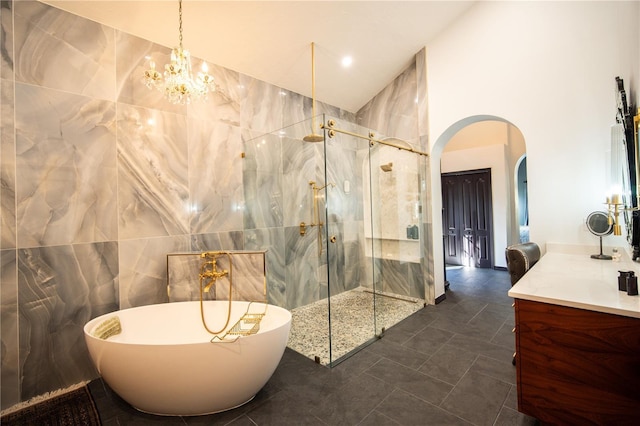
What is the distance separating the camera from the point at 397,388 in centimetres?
198

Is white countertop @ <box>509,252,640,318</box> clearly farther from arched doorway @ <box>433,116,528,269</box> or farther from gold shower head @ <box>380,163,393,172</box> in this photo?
arched doorway @ <box>433,116,528,269</box>

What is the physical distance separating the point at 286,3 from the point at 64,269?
9.82 feet

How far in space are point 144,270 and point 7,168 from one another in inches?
46.4

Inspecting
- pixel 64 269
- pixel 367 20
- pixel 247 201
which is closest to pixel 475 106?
pixel 367 20

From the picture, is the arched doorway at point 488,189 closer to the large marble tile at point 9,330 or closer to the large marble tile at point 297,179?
the large marble tile at point 297,179

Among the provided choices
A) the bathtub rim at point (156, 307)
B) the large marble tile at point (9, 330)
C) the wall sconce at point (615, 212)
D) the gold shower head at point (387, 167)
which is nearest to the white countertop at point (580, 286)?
the wall sconce at point (615, 212)

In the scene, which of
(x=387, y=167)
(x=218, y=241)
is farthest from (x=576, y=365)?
(x=218, y=241)

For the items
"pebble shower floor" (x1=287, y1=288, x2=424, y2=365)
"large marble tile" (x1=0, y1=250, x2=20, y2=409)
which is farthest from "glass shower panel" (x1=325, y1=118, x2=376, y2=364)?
"large marble tile" (x1=0, y1=250, x2=20, y2=409)

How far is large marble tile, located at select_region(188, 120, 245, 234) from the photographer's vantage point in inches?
111

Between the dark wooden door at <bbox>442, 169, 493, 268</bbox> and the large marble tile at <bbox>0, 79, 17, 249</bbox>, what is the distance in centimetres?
663

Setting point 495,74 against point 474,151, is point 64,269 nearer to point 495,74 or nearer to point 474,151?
point 495,74

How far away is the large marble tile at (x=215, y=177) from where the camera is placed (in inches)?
111

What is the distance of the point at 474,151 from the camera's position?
5754 millimetres

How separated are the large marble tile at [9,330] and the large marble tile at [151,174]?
668 mm
